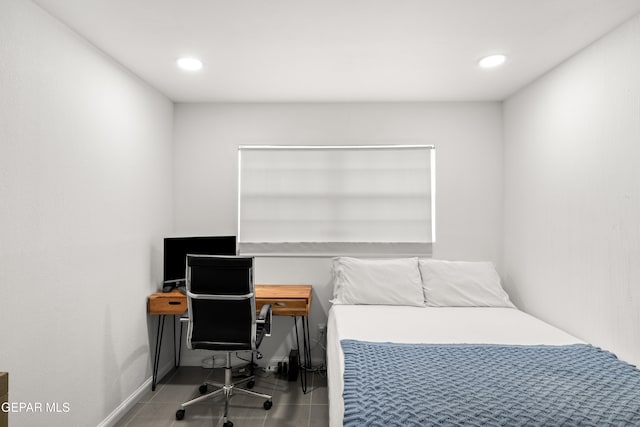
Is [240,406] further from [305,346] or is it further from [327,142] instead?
[327,142]

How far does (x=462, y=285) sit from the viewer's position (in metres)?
3.21

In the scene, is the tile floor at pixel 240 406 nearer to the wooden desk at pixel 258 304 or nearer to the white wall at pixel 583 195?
the wooden desk at pixel 258 304

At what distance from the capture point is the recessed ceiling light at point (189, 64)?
8.69 feet

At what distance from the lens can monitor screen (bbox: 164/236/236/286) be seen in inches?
122

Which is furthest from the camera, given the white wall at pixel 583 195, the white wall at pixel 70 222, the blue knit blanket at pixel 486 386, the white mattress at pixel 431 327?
the white mattress at pixel 431 327

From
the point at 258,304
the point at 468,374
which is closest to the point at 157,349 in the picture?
the point at 258,304

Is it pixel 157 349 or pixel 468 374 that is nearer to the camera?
pixel 468 374

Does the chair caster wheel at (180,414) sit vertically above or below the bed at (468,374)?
below

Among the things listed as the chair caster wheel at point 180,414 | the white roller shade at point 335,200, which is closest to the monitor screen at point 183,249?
the white roller shade at point 335,200

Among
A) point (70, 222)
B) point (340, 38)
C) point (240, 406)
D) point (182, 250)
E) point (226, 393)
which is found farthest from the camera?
point (182, 250)

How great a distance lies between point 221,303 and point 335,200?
1.63 m

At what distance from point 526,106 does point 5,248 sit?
12.4 ft

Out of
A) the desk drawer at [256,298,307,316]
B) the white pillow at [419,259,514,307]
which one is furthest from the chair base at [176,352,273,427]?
the white pillow at [419,259,514,307]

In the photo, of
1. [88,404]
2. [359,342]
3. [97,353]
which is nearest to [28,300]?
[97,353]
